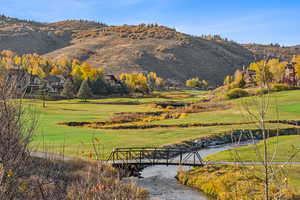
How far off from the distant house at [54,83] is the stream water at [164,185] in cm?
8328

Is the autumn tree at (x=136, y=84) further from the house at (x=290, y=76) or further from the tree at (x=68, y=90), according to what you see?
the house at (x=290, y=76)

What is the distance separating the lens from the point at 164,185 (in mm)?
25672

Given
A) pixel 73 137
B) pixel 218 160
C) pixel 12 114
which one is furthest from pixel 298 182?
pixel 73 137

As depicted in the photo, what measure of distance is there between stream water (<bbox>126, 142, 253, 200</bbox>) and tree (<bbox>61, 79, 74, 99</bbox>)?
256 ft

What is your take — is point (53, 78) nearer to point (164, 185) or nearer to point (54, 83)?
point (54, 83)

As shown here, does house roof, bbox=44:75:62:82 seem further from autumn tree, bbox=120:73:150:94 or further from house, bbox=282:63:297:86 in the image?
house, bbox=282:63:297:86

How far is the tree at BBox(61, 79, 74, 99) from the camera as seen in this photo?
106 m

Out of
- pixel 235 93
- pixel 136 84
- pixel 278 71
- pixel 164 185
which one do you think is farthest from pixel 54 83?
pixel 164 185

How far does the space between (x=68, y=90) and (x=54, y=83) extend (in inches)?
693

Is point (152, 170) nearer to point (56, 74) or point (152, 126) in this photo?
point (152, 126)

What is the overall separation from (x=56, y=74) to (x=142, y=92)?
3431 centimetres

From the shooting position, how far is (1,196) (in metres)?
7.77

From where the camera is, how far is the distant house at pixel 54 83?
11206 cm

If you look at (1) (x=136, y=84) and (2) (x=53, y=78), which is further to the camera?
(1) (x=136, y=84)
